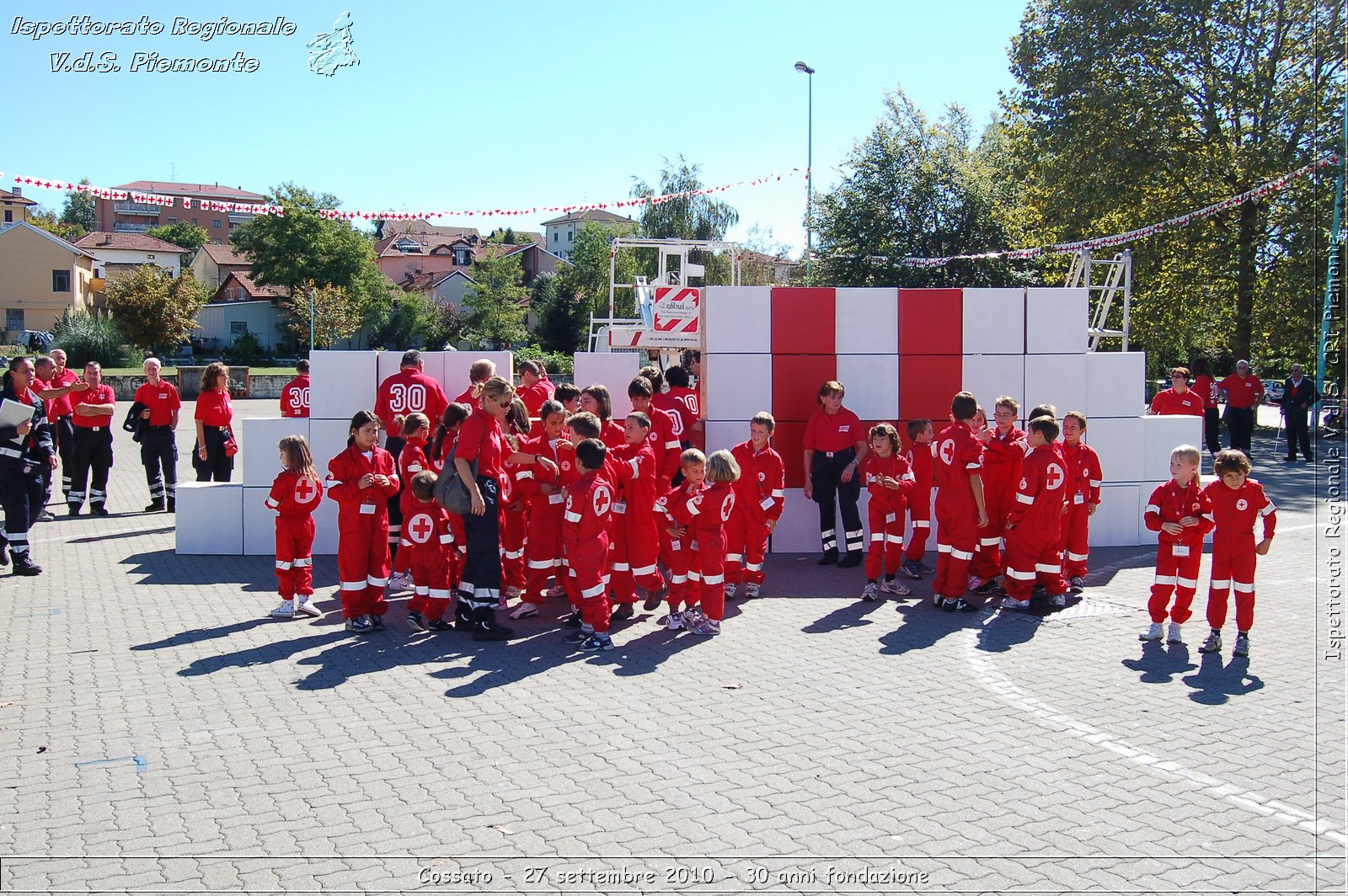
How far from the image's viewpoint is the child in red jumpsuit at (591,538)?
7.41 meters

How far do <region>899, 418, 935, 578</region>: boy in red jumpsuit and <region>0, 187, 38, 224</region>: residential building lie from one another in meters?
79.2

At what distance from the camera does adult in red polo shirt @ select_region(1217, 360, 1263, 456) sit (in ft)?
67.2

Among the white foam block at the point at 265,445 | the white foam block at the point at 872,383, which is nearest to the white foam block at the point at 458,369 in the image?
the white foam block at the point at 265,445

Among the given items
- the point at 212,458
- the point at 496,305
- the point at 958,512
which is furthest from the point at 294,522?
the point at 496,305

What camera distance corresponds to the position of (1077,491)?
29.6 feet

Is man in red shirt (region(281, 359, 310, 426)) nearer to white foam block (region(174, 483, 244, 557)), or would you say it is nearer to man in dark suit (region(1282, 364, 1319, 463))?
white foam block (region(174, 483, 244, 557))

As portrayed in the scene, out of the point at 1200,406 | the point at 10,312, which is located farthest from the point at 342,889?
the point at 10,312

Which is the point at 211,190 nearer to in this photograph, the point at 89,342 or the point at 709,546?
the point at 89,342

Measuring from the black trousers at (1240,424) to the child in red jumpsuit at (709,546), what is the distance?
16.7m

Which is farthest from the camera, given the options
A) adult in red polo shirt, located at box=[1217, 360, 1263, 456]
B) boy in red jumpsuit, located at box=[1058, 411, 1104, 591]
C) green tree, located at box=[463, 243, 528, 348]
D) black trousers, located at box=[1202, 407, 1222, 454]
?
green tree, located at box=[463, 243, 528, 348]

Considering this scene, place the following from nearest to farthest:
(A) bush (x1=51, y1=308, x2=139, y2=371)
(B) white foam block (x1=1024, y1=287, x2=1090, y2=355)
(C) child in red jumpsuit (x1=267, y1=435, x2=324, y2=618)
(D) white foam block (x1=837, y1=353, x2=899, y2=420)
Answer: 1. (C) child in red jumpsuit (x1=267, y1=435, x2=324, y2=618)
2. (D) white foam block (x1=837, y1=353, x2=899, y2=420)
3. (B) white foam block (x1=1024, y1=287, x2=1090, y2=355)
4. (A) bush (x1=51, y1=308, x2=139, y2=371)

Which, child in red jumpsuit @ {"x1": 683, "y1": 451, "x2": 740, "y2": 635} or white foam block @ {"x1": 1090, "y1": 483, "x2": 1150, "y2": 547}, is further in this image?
white foam block @ {"x1": 1090, "y1": 483, "x2": 1150, "y2": 547}

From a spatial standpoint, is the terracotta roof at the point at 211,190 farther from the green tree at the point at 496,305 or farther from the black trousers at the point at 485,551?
the black trousers at the point at 485,551

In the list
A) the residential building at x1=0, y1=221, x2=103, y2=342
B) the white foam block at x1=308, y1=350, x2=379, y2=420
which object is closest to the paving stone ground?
the white foam block at x1=308, y1=350, x2=379, y2=420
